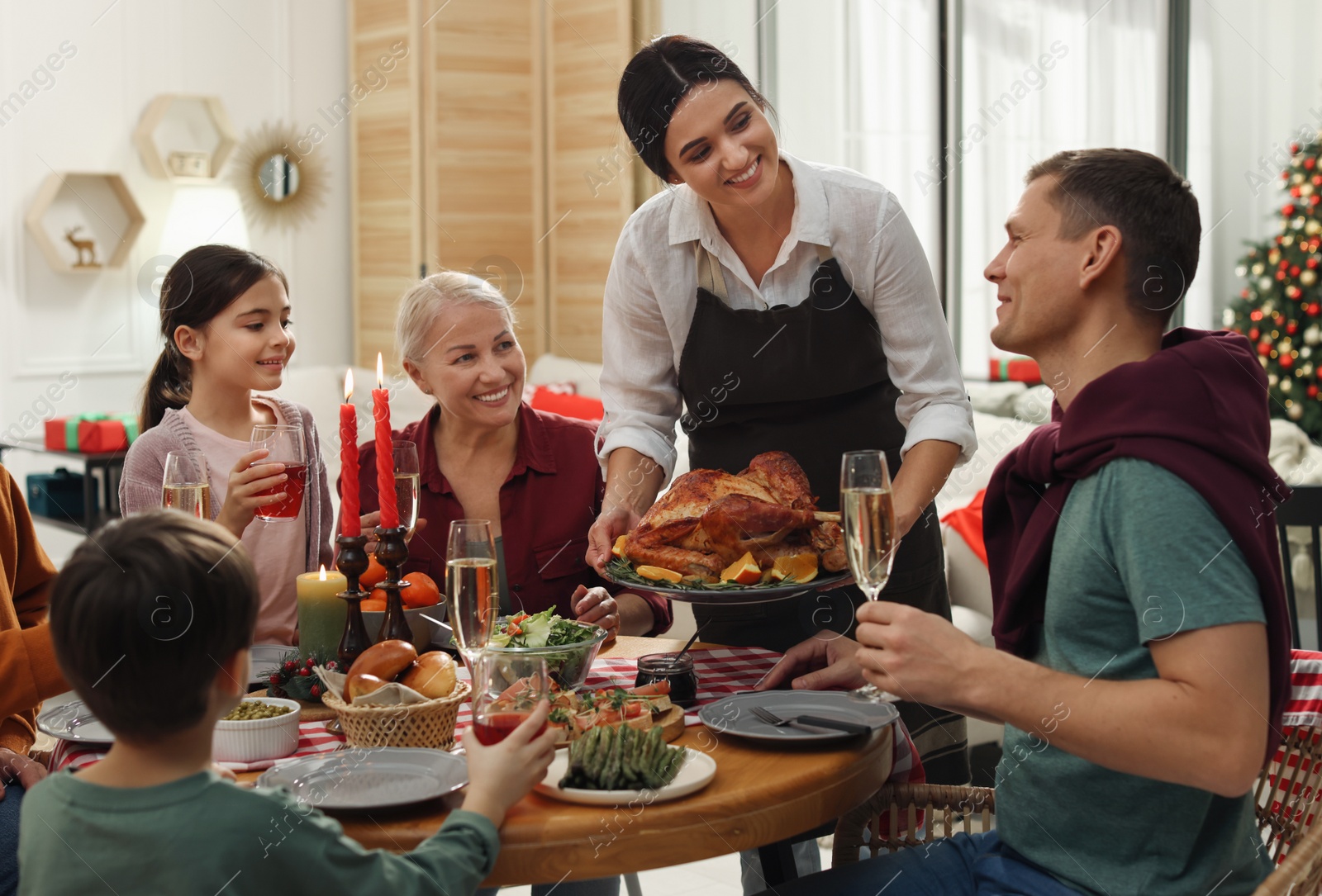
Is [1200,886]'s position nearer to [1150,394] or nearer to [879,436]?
[1150,394]

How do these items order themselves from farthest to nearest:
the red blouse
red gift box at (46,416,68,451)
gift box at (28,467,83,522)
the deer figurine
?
the deer figurine, gift box at (28,467,83,522), red gift box at (46,416,68,451), the red blouse

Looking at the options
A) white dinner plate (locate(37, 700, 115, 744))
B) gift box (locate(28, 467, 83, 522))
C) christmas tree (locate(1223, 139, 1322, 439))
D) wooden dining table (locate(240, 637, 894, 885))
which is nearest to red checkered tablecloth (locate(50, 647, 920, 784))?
white dinner plate (locate(37, 700, 115, 744))

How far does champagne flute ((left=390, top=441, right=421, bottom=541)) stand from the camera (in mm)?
1874

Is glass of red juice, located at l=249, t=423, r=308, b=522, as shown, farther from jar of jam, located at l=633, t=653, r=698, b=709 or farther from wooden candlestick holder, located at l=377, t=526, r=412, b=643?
jar of jam, located at l=633, t=653, r=698, b=709

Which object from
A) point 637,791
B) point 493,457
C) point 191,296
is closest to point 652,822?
point 637,791

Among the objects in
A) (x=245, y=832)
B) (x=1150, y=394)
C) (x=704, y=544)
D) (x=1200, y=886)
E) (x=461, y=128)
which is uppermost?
(x=461, y=128)

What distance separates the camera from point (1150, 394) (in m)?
1.39

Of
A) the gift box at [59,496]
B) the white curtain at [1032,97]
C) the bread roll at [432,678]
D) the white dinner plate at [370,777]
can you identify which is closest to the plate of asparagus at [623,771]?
the white dinner plate at [370,777]

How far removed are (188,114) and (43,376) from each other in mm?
1462

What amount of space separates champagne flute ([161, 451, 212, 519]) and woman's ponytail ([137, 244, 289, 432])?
36.9 inches

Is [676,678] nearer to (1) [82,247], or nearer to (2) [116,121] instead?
(1) [82,247]

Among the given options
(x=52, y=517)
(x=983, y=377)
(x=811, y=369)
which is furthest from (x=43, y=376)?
(x=811, y=369)

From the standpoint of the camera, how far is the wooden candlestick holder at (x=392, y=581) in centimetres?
176

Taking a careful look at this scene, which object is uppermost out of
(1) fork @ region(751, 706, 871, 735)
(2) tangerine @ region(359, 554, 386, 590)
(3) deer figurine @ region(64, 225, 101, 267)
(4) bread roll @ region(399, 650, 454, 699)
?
(3) deer figurine @ region(64, 225, 101, 267)
